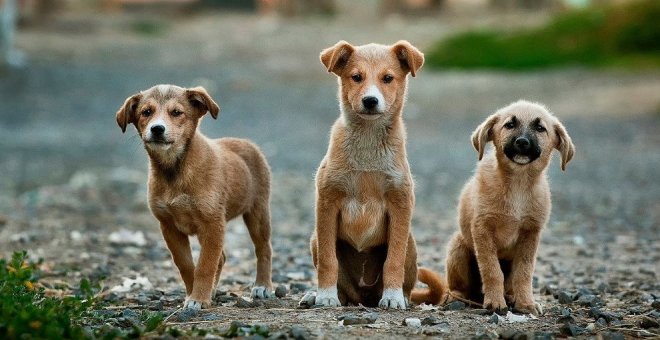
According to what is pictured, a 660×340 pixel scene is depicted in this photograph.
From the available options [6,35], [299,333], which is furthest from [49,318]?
[6,35]

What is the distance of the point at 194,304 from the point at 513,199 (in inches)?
82.6

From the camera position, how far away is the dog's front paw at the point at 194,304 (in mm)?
6621

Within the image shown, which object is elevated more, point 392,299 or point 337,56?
point 337,56

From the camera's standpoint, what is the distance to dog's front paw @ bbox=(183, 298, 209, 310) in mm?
6621

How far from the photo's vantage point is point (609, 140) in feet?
61.1

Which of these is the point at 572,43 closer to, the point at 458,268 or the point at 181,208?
the point at 458,268

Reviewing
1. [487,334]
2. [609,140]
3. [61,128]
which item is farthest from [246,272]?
[61,128]

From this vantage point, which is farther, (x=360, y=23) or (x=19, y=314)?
(x=360, y=23)

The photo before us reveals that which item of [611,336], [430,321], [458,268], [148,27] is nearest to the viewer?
[611,336]

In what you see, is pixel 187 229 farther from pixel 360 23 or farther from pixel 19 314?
pixel 360 23

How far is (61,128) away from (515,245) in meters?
15.6

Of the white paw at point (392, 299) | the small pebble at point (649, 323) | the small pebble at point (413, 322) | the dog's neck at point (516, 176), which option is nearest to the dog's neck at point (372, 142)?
the dog's neck at point (516, 176)

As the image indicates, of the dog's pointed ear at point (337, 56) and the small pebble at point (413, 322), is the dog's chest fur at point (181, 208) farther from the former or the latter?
the small pebble at point (413, 322)

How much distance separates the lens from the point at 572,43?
2677cm
